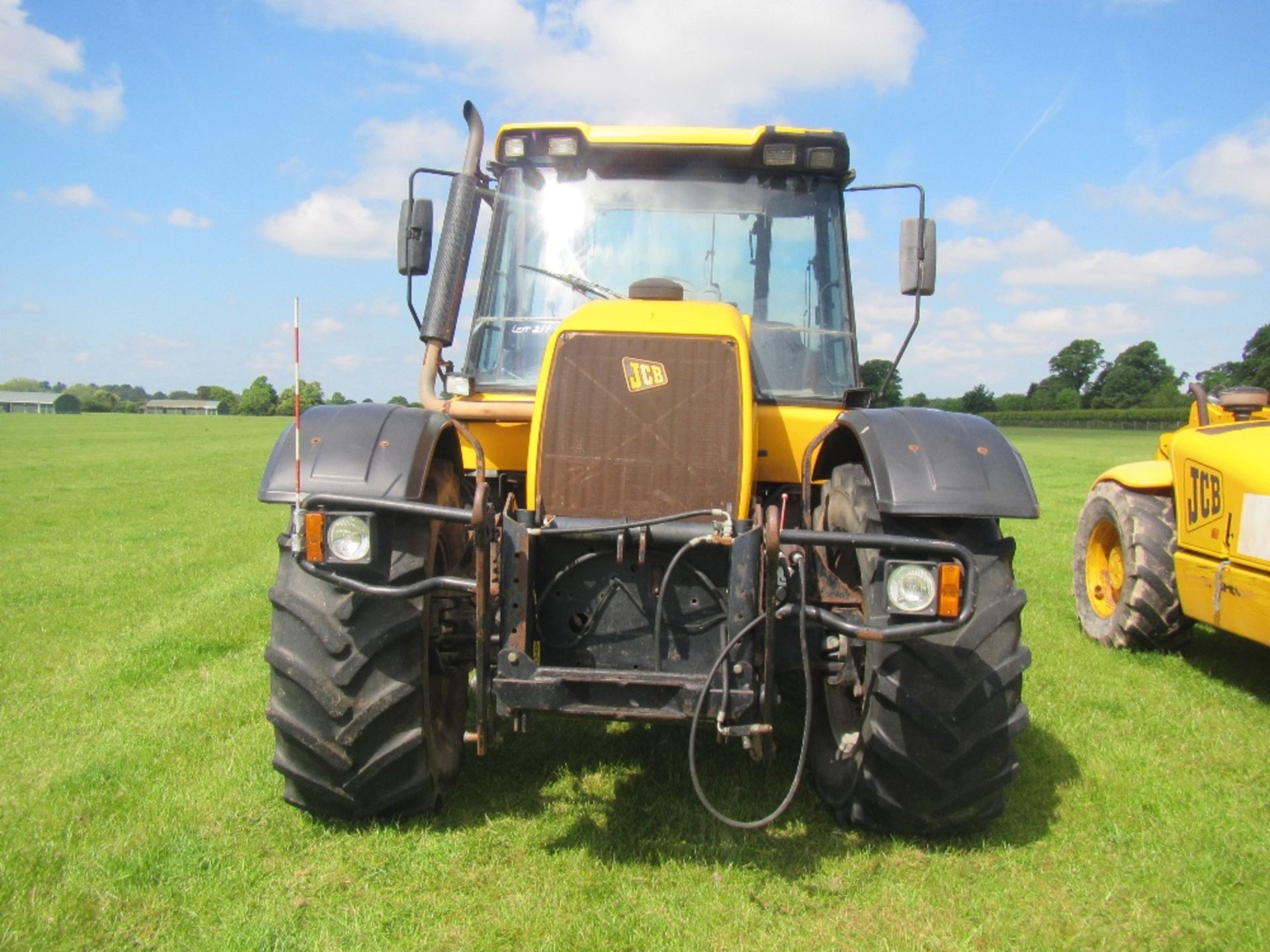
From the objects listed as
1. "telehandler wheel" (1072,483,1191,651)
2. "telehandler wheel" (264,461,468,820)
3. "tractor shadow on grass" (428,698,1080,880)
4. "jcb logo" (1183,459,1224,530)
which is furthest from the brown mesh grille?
"telehandler wheel" (1072,483,1191,651)

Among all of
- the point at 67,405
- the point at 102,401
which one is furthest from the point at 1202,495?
the point at 102,401

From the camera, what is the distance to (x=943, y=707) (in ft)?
11.5

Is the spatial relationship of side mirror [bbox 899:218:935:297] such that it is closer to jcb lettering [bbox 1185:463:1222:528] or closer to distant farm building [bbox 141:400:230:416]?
jcb lettering [bbox 1185:463:1222:528]

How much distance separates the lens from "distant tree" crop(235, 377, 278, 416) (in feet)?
160

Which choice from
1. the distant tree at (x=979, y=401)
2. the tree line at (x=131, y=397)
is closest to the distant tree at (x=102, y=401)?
the tree line at (x=131, y=397)

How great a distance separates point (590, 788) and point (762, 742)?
1081mm

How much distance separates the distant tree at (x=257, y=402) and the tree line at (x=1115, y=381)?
1236 inches

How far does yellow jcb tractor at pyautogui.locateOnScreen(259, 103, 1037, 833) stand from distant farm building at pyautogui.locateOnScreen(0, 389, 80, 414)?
83.3 metres

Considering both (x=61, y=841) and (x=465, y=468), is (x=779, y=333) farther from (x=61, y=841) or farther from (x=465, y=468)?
Answer: (x=61, y=841)

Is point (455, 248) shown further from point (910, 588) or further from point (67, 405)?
point (67, 405)

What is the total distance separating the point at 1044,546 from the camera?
1217cm

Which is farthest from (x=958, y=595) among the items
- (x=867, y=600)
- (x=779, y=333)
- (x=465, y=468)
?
(x=465, y=468)

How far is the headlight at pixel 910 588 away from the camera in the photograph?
3256mm

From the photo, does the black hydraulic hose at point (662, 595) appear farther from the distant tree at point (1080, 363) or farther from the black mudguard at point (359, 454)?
the distant tree at point (1080, 363)
